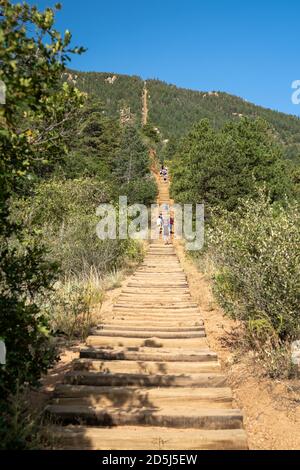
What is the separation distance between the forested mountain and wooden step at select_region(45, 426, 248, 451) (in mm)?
79895

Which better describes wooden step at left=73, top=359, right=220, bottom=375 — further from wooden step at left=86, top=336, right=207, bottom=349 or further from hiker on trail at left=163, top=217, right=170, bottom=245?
hiker on trail at left=163, top=217, right=170, bottom=245

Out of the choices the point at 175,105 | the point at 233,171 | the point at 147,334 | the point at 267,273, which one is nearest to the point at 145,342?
the point at 147,334

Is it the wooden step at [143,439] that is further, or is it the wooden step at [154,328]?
the wooden step at [154,328]

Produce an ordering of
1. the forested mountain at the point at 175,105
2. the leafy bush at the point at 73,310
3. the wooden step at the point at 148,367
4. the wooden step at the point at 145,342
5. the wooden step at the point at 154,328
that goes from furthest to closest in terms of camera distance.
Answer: the forested mountain at the point at 175,105 → the leafy bush at the point at 73,310 → the wooden step at the point at 154,328 → the wooden step at the point at 145,342 → the wooden step at the point at 148,367

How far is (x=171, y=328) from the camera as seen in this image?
22.7 feet

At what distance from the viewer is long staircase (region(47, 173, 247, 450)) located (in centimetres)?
354

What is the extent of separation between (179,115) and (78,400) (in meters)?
103

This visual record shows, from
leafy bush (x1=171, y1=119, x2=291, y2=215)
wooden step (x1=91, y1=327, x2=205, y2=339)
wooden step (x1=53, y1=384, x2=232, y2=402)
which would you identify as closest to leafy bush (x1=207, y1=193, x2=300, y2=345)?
wooden step (x1=91, y1=327, x2=205, y2=339)

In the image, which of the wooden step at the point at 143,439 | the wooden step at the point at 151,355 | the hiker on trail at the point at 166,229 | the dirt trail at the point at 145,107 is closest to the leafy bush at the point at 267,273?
the wooden step at the point at 151,355

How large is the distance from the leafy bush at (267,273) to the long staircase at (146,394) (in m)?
0.91

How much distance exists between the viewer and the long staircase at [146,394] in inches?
139

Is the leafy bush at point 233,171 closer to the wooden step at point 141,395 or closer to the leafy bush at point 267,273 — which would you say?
the leafy bush at point 267,273

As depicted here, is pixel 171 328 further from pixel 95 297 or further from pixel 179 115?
pixel 179 115
